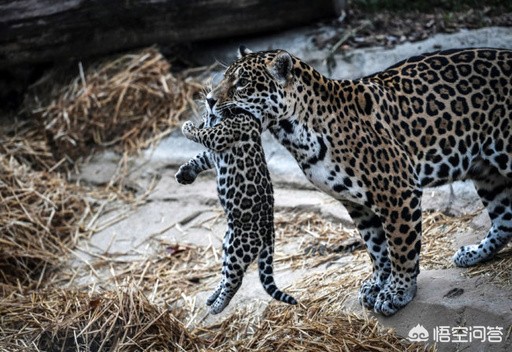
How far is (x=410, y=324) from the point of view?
6496mm

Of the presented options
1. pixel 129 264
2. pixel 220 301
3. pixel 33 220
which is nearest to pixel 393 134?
pixel 220 301

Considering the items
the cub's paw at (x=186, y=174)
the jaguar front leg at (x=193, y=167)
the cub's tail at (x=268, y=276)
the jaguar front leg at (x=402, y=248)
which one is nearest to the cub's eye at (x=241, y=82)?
the jaguar front leg at (x=193, y=167)

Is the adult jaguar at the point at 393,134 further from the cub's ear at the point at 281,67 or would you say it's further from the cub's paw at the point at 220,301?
the cub's paw at the point at 220,301

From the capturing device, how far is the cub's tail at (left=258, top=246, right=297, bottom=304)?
6305mm

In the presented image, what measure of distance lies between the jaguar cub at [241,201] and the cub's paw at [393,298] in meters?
0.72

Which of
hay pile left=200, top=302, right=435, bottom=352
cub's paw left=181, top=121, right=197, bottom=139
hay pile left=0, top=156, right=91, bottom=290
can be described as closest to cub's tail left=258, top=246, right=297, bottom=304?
hay pile left=200, top=302, right=435, bottom=352

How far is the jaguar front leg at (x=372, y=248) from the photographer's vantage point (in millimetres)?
6629

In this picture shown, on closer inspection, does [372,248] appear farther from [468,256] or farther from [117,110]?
[117,110]

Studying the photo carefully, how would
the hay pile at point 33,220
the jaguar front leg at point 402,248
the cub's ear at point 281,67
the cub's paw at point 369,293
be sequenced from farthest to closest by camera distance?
the hay pile at point 33,220, the cub's paw at point 369,293, the jaguar front leg at point 402,248, the cub's ear at point 281,67

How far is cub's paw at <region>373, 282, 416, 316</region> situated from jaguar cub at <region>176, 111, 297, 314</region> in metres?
0.72

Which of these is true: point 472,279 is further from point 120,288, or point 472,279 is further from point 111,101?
point 111,101

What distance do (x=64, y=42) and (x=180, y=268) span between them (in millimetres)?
3468

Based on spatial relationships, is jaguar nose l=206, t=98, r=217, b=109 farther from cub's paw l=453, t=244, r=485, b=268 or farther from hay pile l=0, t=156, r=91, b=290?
hay pile l=0, t=156, r=91, b=290

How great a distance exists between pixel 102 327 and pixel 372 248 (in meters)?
2.16
